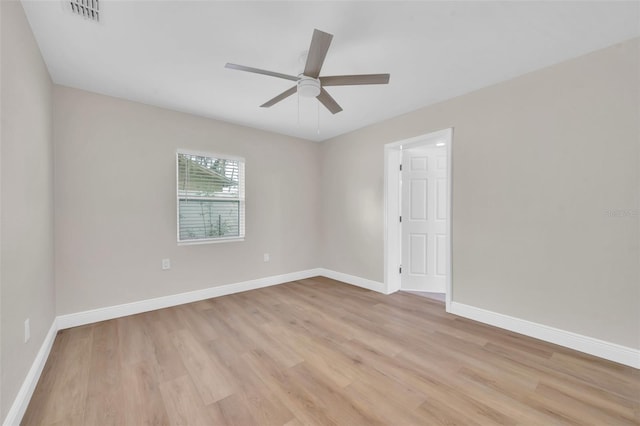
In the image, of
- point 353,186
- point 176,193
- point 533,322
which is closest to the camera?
point 533,322

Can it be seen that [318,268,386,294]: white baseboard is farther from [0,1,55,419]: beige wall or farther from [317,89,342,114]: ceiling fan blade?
[0,1,55,419]: beige wall

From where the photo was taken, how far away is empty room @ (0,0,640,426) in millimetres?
1648

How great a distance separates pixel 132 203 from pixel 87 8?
195 cm

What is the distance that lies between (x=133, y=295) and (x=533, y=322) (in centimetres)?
427

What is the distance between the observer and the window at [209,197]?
3.45 m

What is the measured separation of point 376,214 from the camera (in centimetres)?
396

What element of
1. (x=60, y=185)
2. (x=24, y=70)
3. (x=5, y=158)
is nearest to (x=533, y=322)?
(x=5, y=158)

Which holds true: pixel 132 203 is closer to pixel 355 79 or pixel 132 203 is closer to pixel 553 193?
pixel 355 79

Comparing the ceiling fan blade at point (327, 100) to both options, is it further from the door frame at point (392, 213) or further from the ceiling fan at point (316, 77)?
the door frame at point (392, 213)

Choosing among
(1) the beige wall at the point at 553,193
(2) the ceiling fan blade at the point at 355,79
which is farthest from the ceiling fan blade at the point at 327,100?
(1) the beige wall at the point at 553,193

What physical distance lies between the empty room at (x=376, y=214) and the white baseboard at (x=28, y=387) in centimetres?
2

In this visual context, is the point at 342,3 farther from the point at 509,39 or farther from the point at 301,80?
the point at 509,39

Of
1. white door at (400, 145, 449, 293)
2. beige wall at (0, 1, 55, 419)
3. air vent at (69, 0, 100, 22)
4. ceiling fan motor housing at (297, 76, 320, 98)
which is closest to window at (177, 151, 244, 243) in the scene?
beige wall at (0, 1, 55, 419)

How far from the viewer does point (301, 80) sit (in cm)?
196
